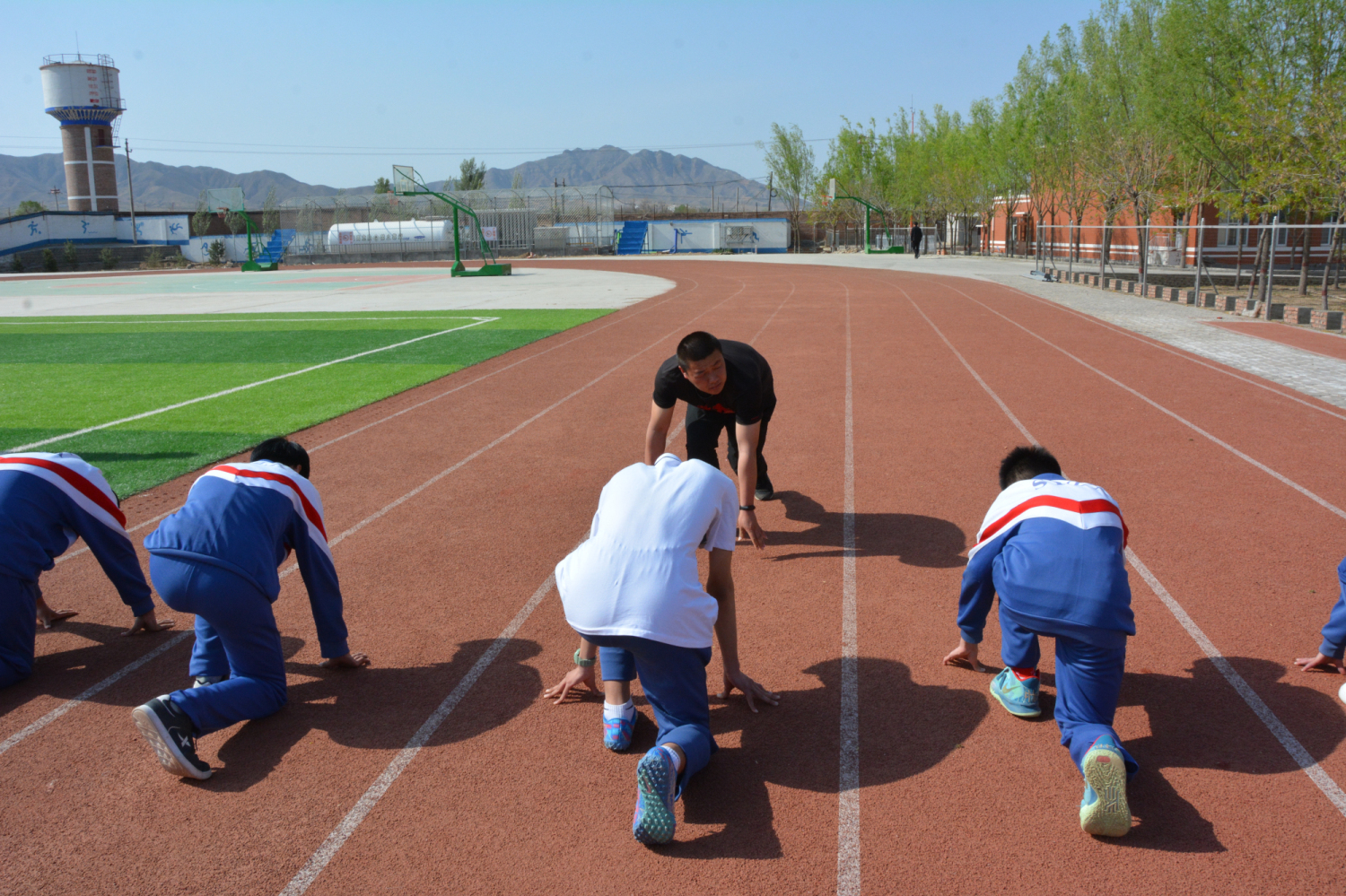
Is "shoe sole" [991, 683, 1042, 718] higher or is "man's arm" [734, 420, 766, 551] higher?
"man's arm" [734, 420, 766, 551]

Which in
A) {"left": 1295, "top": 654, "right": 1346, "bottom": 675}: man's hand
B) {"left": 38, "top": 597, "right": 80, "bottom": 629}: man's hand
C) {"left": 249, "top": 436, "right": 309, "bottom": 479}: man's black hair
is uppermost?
{"left": 249, "top": 436, "right": 309, "bottom": 479}: man's black hair

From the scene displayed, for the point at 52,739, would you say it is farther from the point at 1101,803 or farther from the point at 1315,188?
the point at 1315,188

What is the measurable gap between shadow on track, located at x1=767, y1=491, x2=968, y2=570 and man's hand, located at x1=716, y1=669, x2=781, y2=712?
76.5 inches

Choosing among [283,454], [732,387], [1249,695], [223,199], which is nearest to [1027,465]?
[1249,695]

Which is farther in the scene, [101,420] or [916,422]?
[101,420]

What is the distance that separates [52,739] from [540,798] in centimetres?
231

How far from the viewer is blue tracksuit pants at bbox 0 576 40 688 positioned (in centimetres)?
431

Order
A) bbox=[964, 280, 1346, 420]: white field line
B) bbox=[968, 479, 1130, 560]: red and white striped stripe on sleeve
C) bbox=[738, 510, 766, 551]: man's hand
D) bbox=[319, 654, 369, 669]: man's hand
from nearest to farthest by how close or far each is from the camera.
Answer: bbox=[968, 479, 1130, 560]: red and white striped stripe on sleeve, bbox=[319, 654, 369, 669]: man's hand, bbox=[738, 510, 766, 551]: man's hand, bbox=[964, 280, 1346, 420]: white field line

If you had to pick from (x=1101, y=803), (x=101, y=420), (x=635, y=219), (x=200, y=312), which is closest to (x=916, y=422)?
(x=1101, y=803)

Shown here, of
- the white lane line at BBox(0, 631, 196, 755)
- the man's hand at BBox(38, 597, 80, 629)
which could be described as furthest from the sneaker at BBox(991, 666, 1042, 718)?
the man's hand at BBox(38, 597, 80, 629)

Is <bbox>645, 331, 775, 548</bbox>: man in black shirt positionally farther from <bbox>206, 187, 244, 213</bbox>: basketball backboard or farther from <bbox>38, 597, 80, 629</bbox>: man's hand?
<bbox>206, 187, 244, 213</bbox>: basketball backboard

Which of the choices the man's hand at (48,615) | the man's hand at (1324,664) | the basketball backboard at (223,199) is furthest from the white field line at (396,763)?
the basketball backboard at (223,199)

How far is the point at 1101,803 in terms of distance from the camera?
3.08 metres

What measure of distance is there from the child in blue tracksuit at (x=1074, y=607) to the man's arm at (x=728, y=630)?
3.62 ft
